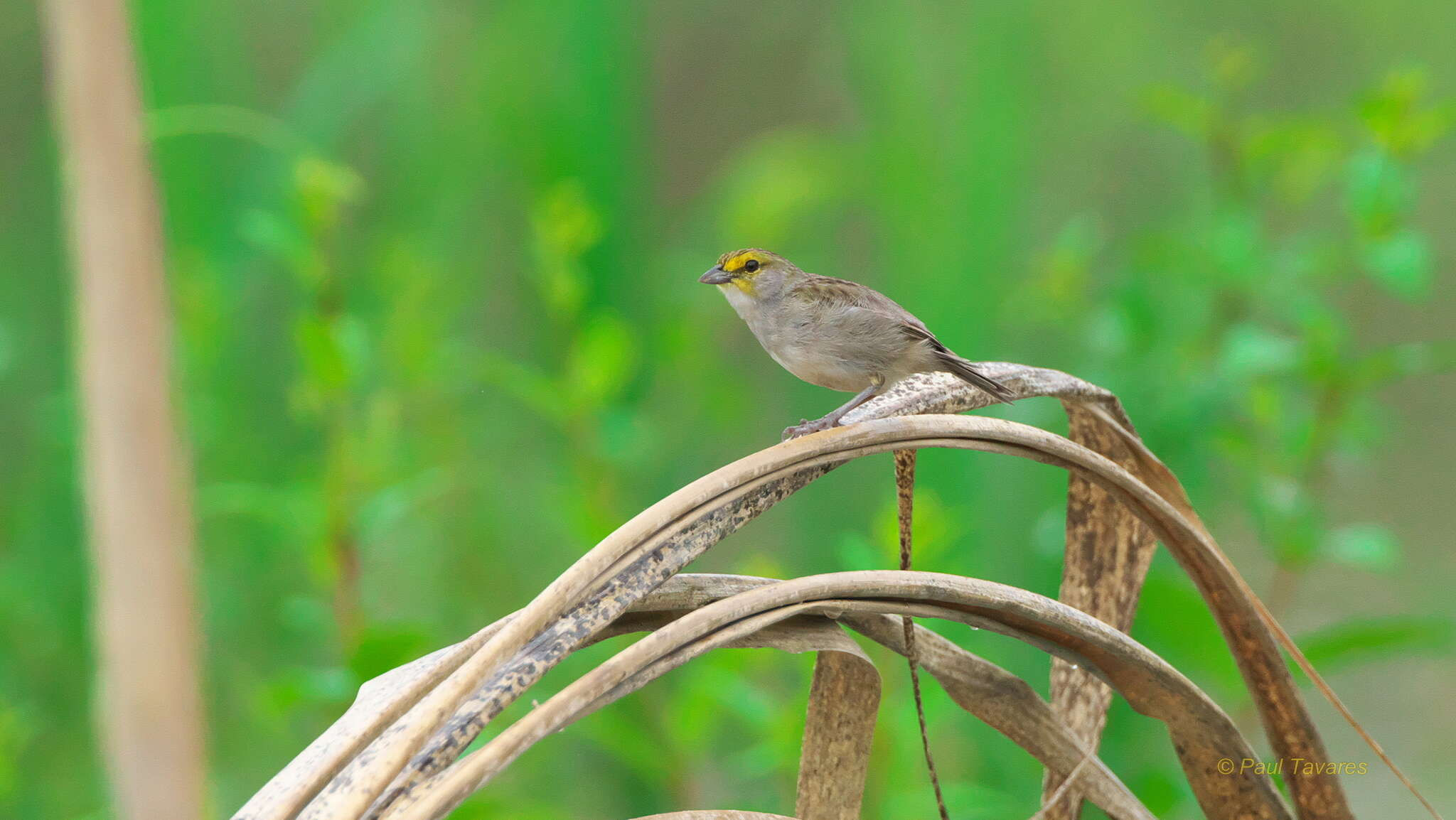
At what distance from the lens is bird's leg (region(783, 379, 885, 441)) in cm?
60

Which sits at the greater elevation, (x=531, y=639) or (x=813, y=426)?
(x=813, y=426)

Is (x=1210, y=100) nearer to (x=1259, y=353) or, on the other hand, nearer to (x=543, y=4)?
(x=1259, y=353)

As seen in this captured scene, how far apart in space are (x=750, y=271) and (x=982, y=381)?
28cm

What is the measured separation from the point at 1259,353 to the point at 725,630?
32.4 inches

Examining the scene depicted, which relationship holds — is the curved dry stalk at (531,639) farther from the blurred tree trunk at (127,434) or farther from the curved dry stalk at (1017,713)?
the blurred tree trunk at (127,434)

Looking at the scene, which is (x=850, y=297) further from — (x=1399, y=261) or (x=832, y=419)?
(x=1399, y=261)

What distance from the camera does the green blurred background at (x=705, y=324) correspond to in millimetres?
1169

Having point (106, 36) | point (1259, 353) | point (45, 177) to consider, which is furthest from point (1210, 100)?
point (45, 177)

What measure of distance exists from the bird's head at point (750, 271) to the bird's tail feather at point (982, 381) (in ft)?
0.67

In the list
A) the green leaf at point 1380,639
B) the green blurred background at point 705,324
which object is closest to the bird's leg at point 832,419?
the green blurred background at point 705,324

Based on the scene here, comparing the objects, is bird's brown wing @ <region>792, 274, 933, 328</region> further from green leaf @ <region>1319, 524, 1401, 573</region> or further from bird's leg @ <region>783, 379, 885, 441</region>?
green leaf @ <region>1319, 524, 1401, 573</region>

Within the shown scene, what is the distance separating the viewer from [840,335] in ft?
2.29

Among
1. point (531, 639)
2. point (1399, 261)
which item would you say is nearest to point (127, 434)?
point (531, 639)

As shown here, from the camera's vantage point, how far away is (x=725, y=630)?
386 millimetres
